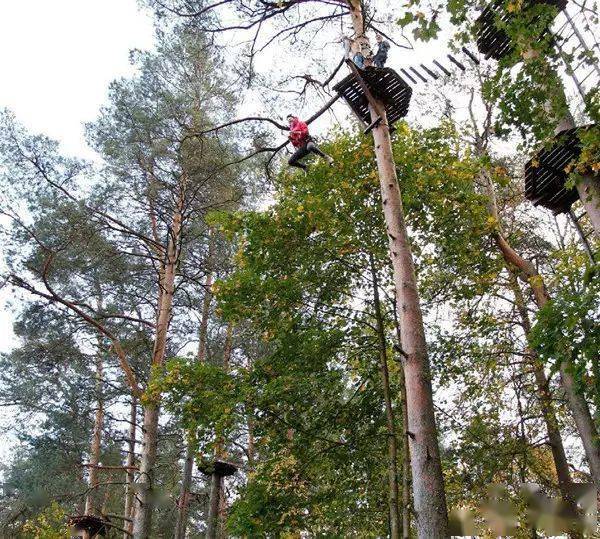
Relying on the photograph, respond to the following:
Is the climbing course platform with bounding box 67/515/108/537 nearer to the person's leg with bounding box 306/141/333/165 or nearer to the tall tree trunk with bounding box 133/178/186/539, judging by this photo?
the tall tree trunk with bounding box 133/178/186/539

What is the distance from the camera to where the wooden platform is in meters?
5.04

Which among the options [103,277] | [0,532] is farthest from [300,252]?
[0,532]

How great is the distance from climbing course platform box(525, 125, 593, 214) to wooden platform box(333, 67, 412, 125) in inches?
65.3

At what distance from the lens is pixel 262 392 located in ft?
18.0

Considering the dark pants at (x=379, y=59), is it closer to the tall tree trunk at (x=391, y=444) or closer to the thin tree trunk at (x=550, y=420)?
the tall tree trunk at (x=391, y=444)

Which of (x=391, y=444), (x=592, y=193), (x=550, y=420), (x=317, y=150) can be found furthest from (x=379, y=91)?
(x=550, y=420)

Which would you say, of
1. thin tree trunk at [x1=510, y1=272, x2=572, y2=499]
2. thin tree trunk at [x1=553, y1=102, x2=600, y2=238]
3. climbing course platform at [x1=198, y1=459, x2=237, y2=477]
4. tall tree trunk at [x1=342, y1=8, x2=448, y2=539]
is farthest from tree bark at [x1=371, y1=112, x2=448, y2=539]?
thin tree trunk at [x1=510, y1=272, x2=572, y2=499]

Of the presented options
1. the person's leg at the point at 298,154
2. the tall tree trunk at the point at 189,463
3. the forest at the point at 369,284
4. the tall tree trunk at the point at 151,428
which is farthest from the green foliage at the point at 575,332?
the tall tree trunk at the point at 189,463

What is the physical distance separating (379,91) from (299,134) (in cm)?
132

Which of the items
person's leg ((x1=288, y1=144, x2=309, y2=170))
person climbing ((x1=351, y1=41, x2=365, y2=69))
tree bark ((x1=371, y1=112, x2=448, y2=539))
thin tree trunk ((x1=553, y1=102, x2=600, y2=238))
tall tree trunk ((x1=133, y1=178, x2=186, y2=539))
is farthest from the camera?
tall tree trunk ((x1=133, y1=178, x2=186, y2=539))

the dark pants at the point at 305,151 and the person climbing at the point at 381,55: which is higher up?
the person climbing at the point at 381,55

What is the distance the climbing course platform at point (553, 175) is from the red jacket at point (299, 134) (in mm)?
2843

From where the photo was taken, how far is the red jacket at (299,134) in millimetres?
6219

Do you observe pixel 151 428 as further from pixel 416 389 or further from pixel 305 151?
pixel 416 389
